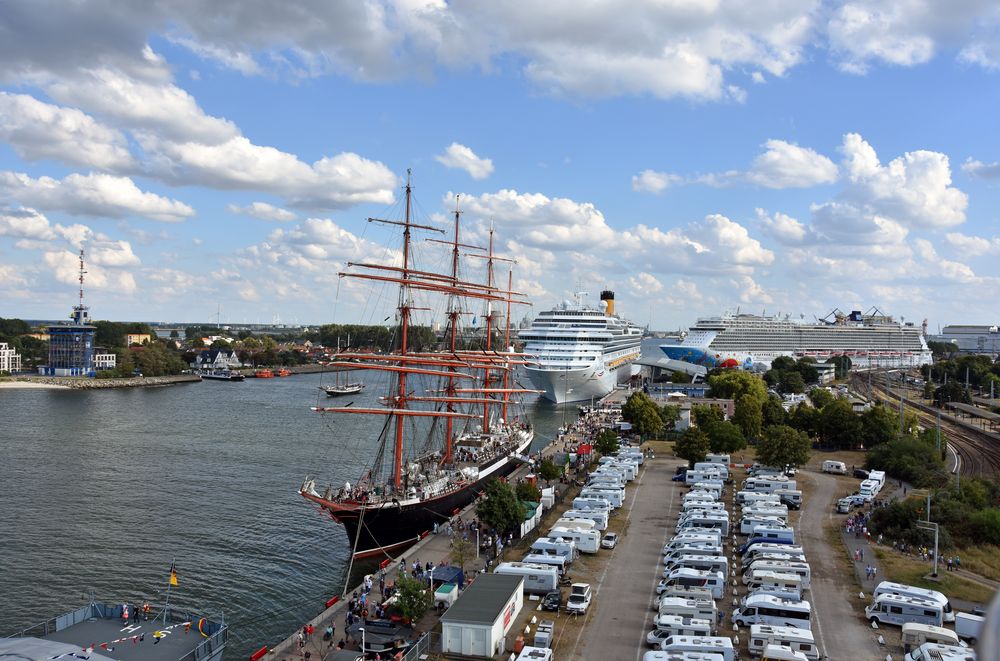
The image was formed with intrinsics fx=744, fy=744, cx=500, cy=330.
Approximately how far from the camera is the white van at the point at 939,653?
1495 centimetres

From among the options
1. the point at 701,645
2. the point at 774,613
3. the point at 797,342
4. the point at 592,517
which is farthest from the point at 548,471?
the point at 797,342

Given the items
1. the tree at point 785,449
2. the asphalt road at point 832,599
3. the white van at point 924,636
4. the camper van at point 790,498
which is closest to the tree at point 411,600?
the asphalt road at point 832,599

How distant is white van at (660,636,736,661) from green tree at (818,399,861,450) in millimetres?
31612

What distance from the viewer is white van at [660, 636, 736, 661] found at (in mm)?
15773

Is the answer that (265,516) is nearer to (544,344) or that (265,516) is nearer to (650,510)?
(650,510)

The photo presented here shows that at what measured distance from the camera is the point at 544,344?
7012cm

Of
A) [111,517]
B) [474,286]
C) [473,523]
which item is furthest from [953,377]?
[111,517]

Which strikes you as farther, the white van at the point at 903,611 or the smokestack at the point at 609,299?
the smokestack at the point at 609,299

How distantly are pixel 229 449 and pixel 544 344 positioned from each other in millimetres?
32995

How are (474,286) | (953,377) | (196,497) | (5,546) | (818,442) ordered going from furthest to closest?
1. (953,377)
2. (818,442)
3. (474,286)
4. (196,497)
5. (5,546)

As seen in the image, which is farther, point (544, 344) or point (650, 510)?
point (544, 344)

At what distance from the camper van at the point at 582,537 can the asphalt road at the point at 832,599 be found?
6.37m

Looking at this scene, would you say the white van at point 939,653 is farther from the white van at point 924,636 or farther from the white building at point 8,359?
the white building at point 8,359

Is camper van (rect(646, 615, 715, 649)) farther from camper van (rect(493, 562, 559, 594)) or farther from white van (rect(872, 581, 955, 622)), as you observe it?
white van (rect(872, 581, 955, 622))
